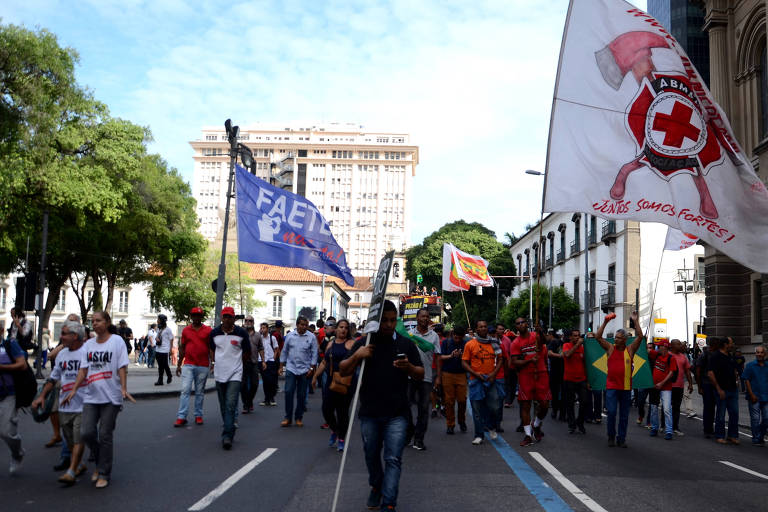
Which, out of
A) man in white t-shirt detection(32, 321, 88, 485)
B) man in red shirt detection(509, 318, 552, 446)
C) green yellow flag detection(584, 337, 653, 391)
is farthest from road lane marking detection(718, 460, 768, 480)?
man in white t-shirt detection(32, 321, 88, 485)

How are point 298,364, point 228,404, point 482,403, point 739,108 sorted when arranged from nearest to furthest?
point 228,404, point 482,403, point 298,364, point 739,108

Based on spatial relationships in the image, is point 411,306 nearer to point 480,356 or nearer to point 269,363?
point 269,363

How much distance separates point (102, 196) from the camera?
28828 mm

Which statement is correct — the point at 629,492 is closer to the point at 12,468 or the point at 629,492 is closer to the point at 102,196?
the point at 12,468

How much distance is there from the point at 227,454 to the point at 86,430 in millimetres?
2507

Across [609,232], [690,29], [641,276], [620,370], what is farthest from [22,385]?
[690,29]

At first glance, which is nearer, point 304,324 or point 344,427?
point 344,427

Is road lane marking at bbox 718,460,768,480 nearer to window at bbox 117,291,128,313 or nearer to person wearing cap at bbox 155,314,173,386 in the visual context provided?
person wearing cap at bbox 155,314,173,386

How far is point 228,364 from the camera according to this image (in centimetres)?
1073

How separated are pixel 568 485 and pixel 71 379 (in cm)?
541

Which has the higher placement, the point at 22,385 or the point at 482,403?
the point at 22,385

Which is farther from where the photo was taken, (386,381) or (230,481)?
(230,481)

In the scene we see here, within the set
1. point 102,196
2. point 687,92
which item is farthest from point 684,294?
point 687,92

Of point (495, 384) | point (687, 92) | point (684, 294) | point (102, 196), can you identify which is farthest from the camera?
point (684, 294)
